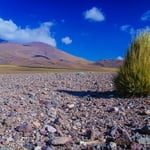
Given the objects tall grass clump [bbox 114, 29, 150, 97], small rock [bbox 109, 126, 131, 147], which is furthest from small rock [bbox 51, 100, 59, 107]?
small rock [bbox 109, 126, 131, 147]

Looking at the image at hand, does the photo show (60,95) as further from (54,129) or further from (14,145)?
(14,145)

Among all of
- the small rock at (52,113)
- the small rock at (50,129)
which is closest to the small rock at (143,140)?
the small rock at (50,129)

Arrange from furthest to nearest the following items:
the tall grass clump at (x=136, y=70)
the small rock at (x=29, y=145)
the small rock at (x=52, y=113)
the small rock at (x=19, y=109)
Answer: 1. the tall grass clump at (x=136, y=70)
2. the small rock at (x=19, y=109)
3. the small rock at (x=52, y=113)
4. the small rock at (x=29, y=145)

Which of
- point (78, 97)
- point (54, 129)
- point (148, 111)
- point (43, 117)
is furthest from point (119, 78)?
point (54, 129)

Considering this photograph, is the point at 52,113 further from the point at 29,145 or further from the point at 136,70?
the point at 136,70

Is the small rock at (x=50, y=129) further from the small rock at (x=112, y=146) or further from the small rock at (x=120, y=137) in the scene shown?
the small rock at (x=112, y=146)

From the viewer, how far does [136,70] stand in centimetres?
852

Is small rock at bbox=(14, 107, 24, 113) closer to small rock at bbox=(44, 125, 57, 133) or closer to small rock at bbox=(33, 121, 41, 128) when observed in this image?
small rock at bbox=(33, 121, 41, 128)

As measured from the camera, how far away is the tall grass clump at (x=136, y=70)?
838 centimetres

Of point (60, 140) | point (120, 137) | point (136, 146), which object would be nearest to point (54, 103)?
point (60, 140)

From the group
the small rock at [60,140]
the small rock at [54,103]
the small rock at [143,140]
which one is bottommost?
the small rock at [60,140]

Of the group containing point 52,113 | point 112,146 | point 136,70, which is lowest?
point 112,146

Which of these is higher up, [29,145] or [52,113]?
[52,113]

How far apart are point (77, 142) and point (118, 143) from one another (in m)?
0.64
